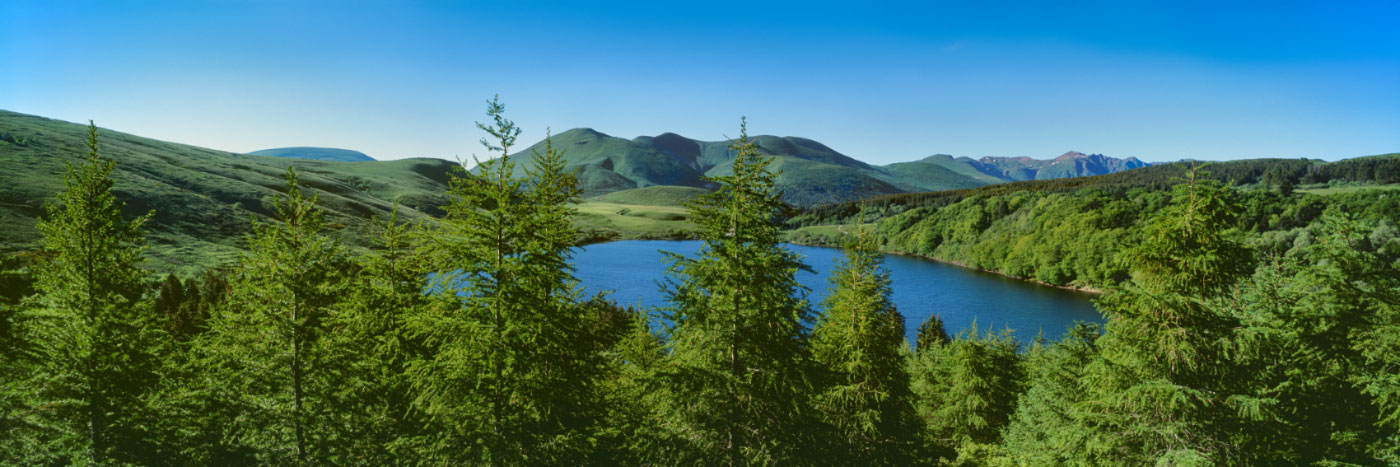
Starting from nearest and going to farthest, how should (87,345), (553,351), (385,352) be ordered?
(87,345), (553,351), (385,352)

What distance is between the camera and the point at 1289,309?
1316cm

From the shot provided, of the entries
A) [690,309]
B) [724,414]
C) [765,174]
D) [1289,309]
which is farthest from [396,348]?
[1289,309]

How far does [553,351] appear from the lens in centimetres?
1199

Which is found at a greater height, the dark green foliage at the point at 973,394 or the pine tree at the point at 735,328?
the pine tree at the point at 735,328

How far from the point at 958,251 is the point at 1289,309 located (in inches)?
6244

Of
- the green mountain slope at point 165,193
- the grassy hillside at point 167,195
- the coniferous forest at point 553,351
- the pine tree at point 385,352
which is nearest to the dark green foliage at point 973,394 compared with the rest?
the coniferous forest at point 553,351

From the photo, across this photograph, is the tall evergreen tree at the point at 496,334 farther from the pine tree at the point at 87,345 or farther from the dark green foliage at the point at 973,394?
the dark green foliage at the point at 973,394

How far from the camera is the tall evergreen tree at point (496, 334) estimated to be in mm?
10844

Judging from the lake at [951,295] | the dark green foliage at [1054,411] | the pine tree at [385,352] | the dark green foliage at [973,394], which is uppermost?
the pine tree at [385,352]

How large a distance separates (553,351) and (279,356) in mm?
6717

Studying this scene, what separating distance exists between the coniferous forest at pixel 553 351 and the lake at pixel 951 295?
4034 cm

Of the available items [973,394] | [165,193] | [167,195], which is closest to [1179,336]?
[973,394]

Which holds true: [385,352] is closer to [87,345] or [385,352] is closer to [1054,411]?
[87,345]

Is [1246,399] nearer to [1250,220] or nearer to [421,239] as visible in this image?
[421,239]
